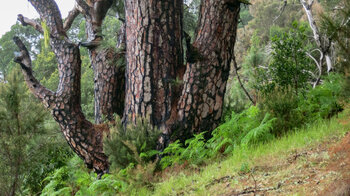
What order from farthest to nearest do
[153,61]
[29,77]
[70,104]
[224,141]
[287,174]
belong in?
1. [29,77]
2. [70,104]
3. [153,61]
4. [224,141]
5. [287,174]

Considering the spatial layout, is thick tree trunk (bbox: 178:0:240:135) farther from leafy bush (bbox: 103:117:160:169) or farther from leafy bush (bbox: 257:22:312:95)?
leafy bush (bbox: 257:22:312:95)

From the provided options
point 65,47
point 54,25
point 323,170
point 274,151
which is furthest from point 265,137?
point 54,25


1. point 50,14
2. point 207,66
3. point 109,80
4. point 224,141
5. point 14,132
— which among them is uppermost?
point 50,14

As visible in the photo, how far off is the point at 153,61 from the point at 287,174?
289 centimetres

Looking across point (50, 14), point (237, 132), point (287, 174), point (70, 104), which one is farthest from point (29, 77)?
point (287, 174)

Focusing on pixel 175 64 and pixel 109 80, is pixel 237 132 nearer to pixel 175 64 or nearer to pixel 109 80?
pixel 175 64

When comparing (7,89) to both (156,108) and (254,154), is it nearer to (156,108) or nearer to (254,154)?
(156,108)

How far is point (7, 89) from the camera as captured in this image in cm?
502

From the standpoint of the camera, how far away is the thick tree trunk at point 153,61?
17.3 ft

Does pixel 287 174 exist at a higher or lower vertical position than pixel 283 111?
lower

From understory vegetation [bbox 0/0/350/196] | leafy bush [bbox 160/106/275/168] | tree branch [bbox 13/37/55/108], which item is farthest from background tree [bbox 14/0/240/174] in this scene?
tree branch [bbox 13/37/55/108]

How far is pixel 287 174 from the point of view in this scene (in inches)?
121

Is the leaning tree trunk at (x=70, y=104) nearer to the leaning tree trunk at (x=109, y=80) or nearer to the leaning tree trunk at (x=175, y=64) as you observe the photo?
the leaning tree trunk at (x=109, y=80)

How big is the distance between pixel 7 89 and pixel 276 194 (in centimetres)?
417
